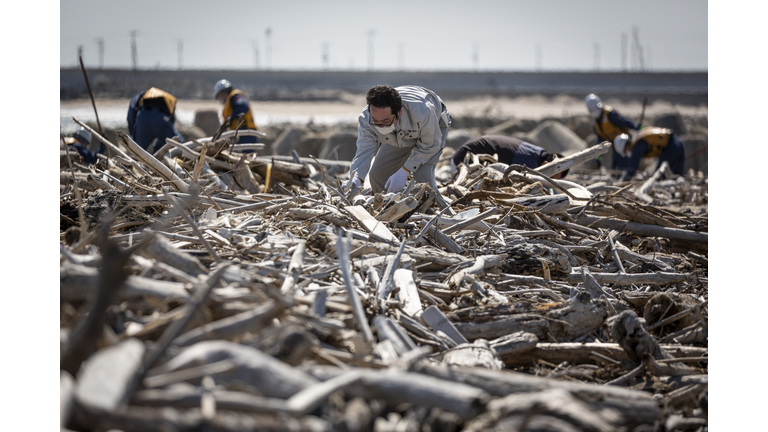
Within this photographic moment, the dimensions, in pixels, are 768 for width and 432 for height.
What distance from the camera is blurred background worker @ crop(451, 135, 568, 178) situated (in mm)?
6438

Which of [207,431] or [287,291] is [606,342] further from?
[207,431]

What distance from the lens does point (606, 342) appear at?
2691mm

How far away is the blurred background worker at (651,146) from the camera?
400 inches

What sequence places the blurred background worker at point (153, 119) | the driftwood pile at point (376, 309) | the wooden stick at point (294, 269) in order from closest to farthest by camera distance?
the driftwood pile at point (376, 309)
the wooden stick at point (294, 269)
the blurred background worker at point (153, 119)

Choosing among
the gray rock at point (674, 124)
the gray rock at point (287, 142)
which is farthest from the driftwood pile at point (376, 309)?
the gray rock at point (674, 124)

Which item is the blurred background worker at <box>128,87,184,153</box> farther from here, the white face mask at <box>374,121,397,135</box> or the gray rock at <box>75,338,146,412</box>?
the gray rock at <box>75,338,146,412</box>

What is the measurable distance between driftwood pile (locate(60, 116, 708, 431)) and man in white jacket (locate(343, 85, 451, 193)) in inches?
16.1

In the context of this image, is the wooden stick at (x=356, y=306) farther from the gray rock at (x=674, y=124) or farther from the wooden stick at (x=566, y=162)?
the gray rock at (x=674, y=124)

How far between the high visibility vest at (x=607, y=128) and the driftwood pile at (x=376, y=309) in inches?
256

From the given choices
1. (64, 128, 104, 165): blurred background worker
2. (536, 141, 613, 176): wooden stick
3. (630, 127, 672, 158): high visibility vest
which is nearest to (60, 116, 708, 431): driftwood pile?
(536, 141, 613, 176): wooden stick

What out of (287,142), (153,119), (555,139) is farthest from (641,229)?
(555,139)

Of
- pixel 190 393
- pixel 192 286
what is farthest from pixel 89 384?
pixel 192 286

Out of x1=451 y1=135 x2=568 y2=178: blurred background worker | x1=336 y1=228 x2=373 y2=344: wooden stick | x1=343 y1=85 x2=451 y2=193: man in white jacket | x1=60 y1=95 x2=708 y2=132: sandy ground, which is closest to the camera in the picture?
x1=336 y1=228 x2=373 y2=344: wooden stick
